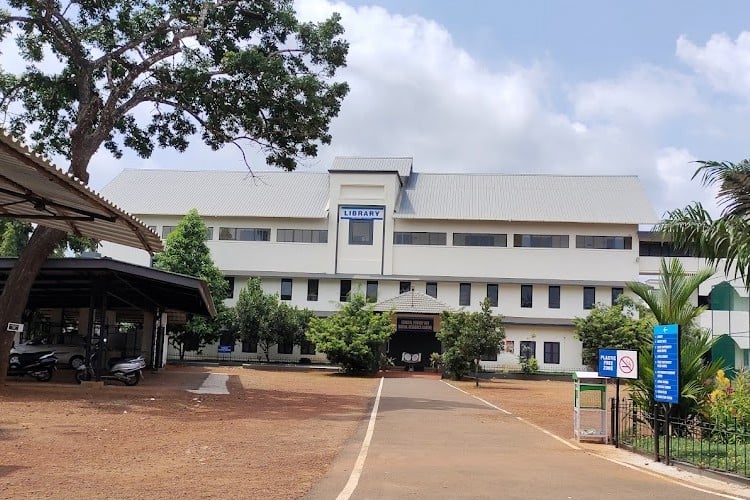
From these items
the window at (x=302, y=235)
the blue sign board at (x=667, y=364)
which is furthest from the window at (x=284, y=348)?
the blue sign board at (x=667, y=364)

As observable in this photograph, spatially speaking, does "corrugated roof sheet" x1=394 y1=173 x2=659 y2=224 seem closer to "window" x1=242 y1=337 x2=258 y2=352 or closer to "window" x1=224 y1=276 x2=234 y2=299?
"window" x1=224 y1=276 x2=234 y2=299

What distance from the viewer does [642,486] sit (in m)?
9.52

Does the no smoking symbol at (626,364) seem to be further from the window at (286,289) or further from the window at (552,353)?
the window at (286,289)

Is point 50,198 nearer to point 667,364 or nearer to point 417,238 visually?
point 667,364

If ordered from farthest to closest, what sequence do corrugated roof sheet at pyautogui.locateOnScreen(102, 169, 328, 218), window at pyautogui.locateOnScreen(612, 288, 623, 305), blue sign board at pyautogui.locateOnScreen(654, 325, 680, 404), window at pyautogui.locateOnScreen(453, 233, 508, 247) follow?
corrugated roof sheet at pyautogui.locateOnScreen(102, 169, 328, 218)
window at pyautogui.locateOnScreen(453, 233, 508, 247)
window at pyautogui.locateOnScreen(612, 288, 623, 305)
blue sign board at pyautogui.locateOnScreen(654, 325, 680, 404)

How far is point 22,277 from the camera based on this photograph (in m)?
20.8

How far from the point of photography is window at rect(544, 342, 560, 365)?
49656 mm

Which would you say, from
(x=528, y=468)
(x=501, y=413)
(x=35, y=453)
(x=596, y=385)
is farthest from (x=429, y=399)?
(x=35, y=453)

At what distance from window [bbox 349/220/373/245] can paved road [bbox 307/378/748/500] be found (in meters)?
34.2

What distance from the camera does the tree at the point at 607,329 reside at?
41281 mm

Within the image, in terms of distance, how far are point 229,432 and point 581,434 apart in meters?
6.89

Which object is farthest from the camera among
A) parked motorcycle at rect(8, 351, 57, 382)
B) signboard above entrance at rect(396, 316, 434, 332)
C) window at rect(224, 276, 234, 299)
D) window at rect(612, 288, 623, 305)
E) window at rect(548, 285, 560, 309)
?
window at rect(224, 276, 234, 299)

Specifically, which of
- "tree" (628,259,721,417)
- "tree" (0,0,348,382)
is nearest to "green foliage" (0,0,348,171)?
"tree" (0,0,348,382)

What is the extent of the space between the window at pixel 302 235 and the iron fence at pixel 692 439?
38.3 m
